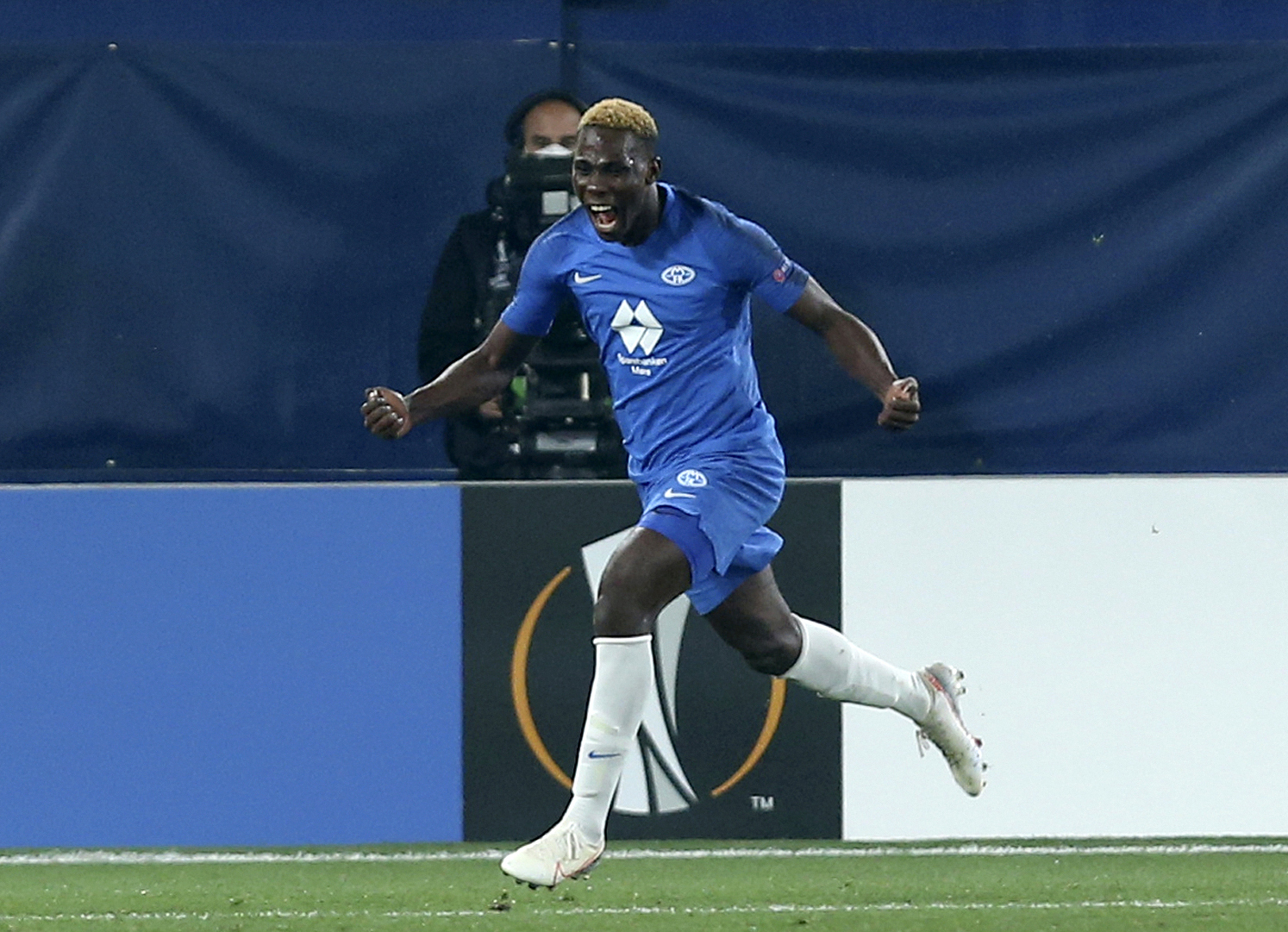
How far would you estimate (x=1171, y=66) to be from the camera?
735cm

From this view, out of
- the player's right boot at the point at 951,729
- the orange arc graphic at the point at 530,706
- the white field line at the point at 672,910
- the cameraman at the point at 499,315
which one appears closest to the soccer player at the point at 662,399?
the player's right boot at the point at 951,729

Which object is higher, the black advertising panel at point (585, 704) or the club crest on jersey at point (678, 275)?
the club crest on jersey at point (678, 275)

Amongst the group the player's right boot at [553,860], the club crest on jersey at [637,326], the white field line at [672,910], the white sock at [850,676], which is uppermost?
the club crest on jersey at [637,326]

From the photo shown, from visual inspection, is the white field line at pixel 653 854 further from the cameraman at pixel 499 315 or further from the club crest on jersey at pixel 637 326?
the club crest on jersey at pixel 637 326

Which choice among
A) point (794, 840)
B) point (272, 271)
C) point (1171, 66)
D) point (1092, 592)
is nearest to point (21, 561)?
point (272, 271)

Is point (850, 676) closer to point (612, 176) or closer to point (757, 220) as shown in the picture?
point (612, 176)

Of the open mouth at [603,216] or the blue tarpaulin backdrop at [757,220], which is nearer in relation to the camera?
the open mouth at [603,216]

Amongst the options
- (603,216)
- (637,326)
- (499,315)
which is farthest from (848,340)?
(499,315)

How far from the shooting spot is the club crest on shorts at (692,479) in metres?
5.54

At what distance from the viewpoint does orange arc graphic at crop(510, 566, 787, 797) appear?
7.12 meters

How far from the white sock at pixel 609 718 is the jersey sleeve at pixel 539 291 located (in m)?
0.88

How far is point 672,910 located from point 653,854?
1044mm

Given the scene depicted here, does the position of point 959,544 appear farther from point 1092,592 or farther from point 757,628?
point 757,628

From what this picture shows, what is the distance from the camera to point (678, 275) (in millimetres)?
5633
